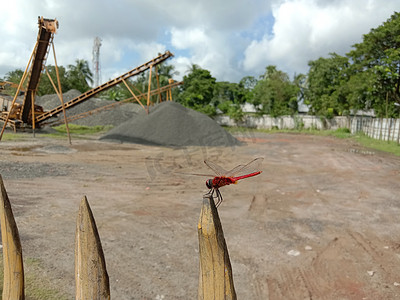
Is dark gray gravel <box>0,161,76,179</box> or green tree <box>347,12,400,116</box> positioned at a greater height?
green tree <box>347,12,400,116</box>

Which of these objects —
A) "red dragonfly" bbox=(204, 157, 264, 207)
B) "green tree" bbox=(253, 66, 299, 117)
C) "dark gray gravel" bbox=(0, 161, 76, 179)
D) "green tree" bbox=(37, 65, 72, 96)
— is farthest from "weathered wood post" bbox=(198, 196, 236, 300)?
"green tree" bbox=(37, 65, 72, 96)

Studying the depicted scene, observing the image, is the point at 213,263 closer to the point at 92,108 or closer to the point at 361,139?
the point at 361,139

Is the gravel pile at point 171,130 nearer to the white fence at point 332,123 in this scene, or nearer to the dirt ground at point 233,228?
the dirt ground at point 233,228

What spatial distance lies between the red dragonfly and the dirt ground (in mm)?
1819

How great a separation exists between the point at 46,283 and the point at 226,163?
29.1ft

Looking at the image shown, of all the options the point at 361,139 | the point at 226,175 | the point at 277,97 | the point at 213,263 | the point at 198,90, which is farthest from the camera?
the point at 198,90

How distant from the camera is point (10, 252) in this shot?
1.44 meters

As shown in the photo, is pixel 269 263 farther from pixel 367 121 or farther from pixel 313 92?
pixel 313 92

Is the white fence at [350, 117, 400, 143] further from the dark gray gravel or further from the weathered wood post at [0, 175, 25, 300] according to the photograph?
the weathered wood post at [0, 175, 25, 300]

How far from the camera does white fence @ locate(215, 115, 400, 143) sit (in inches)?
774

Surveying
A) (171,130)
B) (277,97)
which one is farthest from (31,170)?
(277,97)

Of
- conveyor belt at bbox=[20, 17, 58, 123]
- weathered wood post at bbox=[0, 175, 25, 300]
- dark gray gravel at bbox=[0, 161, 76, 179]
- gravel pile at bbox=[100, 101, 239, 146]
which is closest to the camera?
weathered wood post at bbox=[0, 175, 25, 300]

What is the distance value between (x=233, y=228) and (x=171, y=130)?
42.7 feet

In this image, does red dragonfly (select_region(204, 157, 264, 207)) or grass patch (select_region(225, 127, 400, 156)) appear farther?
grass patch (select_region(225, 127, 400, 156))
